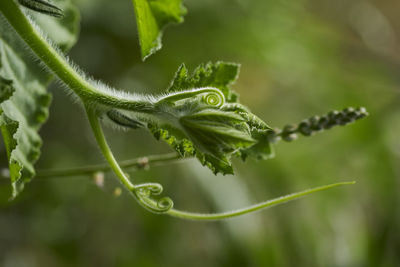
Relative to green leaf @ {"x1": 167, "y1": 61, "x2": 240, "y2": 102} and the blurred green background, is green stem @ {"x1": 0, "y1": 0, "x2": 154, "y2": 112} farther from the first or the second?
the blurred green background

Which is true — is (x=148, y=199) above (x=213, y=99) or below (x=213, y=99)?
below

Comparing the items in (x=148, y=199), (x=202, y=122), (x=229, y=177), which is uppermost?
(x=202, y=122)

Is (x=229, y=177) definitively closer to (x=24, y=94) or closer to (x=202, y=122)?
(x=24, y=94)

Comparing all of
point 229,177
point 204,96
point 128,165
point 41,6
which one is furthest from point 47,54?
point 229,177

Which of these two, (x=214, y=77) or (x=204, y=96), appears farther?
(x=214, y=77)

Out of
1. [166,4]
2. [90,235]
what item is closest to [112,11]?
[90,235]

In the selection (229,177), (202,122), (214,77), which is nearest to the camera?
(202,122)

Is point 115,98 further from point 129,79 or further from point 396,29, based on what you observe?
point 396,29
